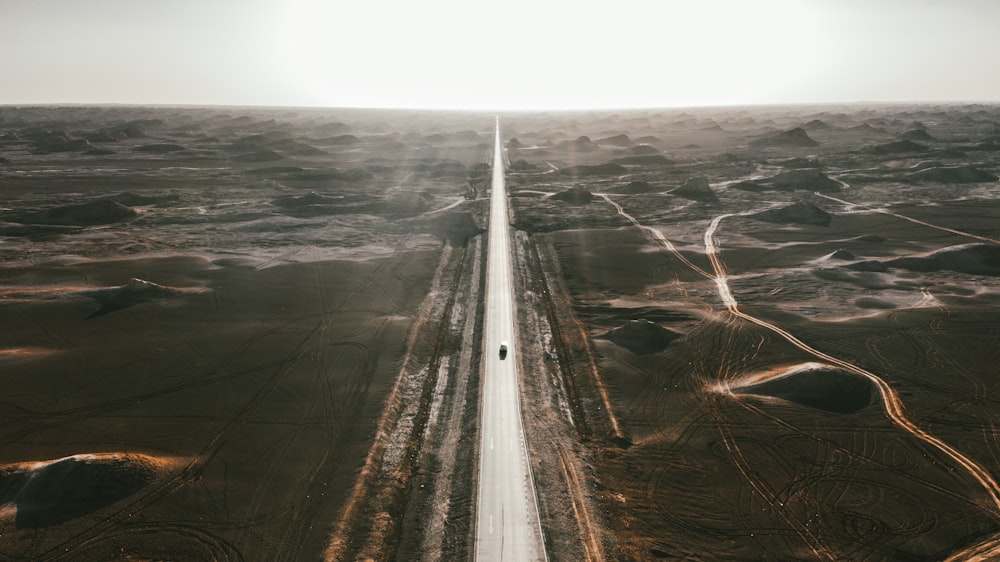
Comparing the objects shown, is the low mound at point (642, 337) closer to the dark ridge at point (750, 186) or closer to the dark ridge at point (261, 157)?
the dark ridge at point (750, 186)

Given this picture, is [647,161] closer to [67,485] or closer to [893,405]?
[893,405]

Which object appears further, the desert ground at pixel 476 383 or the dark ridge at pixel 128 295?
the dark ridge at pixel 128 295

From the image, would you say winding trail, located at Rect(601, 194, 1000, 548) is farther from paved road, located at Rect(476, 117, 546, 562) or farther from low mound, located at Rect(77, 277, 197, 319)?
low mound, located at Rect(77, 277, 197, 319)

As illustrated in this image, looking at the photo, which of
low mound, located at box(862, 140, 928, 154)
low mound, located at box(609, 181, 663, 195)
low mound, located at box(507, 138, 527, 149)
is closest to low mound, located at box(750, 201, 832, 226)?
low mound, located at box(609, 181, 663, 195)

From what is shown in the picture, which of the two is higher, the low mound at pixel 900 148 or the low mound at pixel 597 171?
the low mound at pixel 900 148

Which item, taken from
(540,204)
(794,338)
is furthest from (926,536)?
(540,204)

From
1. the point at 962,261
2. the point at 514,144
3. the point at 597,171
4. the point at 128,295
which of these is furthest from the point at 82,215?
the point at 514,144


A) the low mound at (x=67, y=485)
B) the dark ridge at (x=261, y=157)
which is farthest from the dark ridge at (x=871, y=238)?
the dark ridge at (x=261, y=157)
